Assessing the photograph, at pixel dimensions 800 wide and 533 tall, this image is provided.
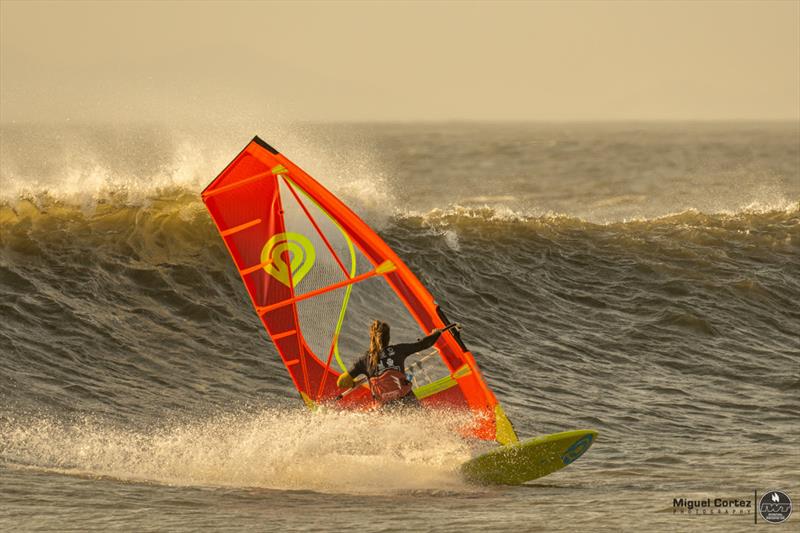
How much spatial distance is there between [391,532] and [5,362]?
5904 millimetres

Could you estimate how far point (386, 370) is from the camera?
371 inches

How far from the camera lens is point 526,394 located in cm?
1240

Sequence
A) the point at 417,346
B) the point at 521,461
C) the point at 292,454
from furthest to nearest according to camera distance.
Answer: the point at 417,346
the point at 292,454
the point at 521,461

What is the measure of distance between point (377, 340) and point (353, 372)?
1.23 ft

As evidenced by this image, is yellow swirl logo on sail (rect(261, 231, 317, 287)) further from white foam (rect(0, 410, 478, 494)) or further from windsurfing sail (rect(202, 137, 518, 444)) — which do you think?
white foam (rect(0, 410, 478, 494))

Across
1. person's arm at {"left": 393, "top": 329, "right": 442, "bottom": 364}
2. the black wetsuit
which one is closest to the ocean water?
the black wetsuit

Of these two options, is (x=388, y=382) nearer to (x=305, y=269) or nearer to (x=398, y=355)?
(x=398, y=355)

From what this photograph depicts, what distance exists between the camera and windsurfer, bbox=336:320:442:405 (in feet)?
30.7

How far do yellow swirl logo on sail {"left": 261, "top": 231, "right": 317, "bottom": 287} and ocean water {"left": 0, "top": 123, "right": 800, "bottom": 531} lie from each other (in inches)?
47.8

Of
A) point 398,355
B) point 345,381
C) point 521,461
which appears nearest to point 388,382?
point 398,355

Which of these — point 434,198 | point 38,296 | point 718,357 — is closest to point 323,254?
point 38,296

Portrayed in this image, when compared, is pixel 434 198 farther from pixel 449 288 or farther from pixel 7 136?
pixel 449 288

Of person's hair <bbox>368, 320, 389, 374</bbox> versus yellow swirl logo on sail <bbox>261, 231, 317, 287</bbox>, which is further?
yellow swirl logo on sail <bbox>261, 231, 317, 287</bbox>

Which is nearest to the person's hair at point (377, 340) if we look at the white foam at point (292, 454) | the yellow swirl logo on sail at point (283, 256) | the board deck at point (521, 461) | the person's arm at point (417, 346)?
the person's arm at point (417, 346)
